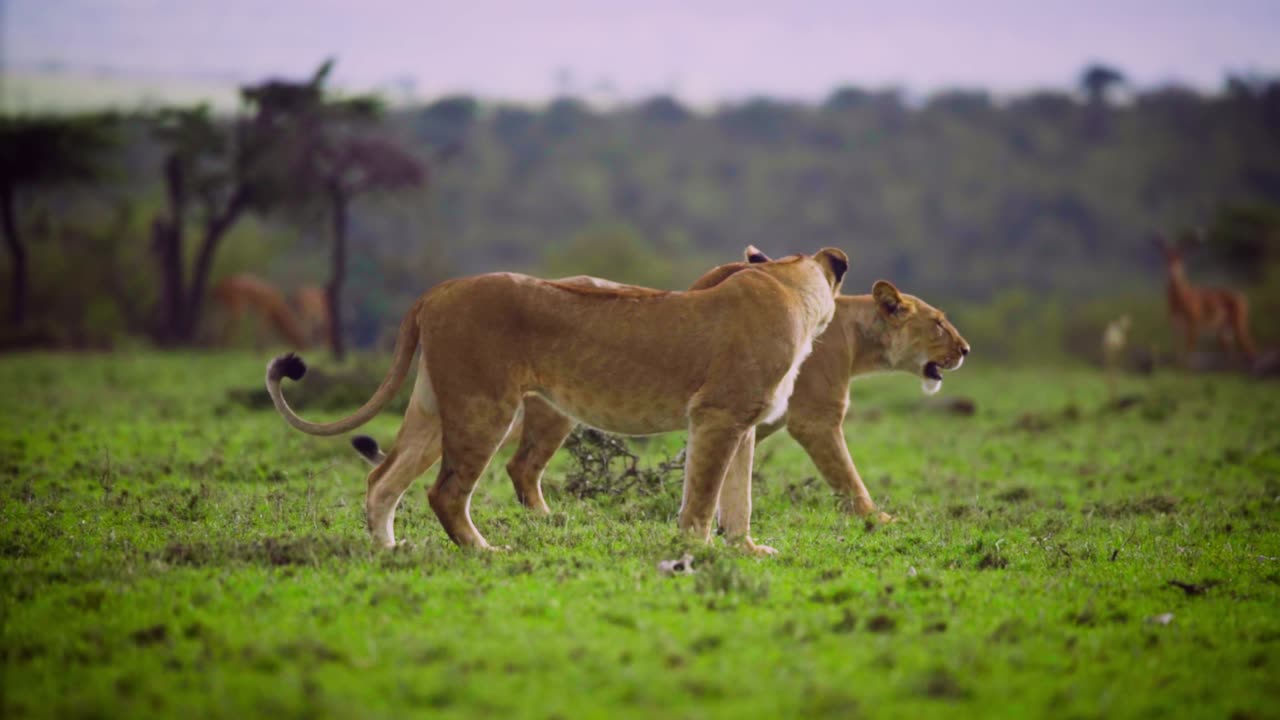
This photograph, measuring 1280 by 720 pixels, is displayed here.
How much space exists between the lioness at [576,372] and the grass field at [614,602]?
431mm

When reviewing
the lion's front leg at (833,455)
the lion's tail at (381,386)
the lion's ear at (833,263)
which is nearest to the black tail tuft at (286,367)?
the lion's tail at (381,386)

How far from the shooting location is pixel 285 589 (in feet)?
18.8

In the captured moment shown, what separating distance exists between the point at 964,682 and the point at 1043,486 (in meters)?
6.68

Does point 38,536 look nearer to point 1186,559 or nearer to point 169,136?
point 1186,559

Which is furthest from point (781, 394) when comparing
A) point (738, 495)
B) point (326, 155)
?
point (326, 155)

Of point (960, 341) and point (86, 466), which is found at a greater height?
point (960, 341)


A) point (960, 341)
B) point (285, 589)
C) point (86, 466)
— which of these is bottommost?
point (86, 466)

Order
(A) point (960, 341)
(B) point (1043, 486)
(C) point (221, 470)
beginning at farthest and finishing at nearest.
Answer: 1. (B) point (1043, 486)
2. (C) point (221, 470)
3. (A) point (960, 341)

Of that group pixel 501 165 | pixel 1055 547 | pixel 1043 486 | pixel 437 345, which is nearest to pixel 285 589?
pixel 437 345

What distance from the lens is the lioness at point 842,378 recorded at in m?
8.37

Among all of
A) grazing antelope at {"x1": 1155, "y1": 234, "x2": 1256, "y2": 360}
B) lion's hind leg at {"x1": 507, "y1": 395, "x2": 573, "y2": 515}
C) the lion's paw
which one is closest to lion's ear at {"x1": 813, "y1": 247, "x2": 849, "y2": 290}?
the lion's paw

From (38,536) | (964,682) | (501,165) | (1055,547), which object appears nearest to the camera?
(964,682)

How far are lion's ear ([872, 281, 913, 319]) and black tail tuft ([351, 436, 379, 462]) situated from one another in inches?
144

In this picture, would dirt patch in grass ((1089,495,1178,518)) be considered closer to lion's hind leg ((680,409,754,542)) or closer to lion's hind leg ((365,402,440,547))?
lion's hind leg ((680,409,754,542))
